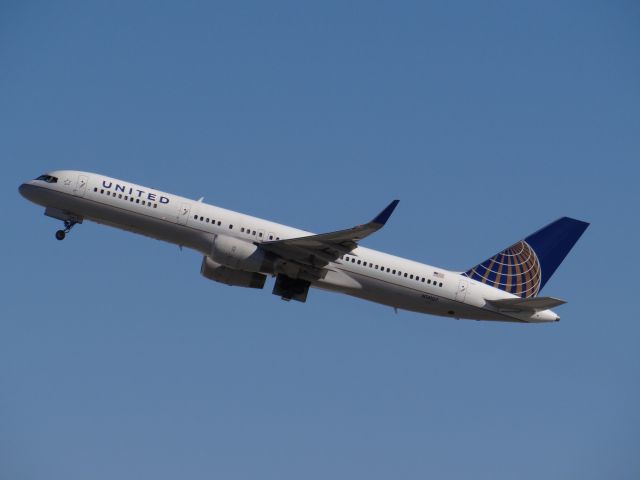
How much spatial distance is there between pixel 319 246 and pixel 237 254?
4.55 m

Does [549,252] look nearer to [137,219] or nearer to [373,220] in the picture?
[373,220]

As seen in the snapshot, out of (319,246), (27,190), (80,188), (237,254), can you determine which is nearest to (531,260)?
(319,246)

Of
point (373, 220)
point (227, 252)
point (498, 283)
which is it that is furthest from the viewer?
point (498, 283)

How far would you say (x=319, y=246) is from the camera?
56719mm

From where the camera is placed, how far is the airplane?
5706cm

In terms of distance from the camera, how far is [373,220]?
53.0m

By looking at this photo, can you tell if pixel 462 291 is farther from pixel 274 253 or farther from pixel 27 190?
pixel 27 190

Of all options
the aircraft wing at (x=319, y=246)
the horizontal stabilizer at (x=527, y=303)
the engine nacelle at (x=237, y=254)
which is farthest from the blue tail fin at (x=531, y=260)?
the engine nacelle at (x=237, y=254)

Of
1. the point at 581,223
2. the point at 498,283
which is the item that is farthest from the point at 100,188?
the point at 581,223

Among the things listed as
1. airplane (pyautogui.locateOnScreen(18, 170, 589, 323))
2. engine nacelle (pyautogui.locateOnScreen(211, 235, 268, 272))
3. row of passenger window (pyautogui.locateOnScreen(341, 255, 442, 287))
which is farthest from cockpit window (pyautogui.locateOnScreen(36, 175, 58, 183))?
row of passenger window (pyautogui.locateOnScreen(341, 255, 442, 287))

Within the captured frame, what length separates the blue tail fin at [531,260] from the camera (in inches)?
2483

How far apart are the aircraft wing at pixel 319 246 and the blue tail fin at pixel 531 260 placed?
9.66 m

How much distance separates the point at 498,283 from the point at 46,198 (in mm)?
27334

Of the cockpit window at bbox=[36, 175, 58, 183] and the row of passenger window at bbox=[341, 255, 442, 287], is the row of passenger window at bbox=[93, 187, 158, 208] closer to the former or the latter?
the cockpit window at bbox=[36, 175, 58, 183]
